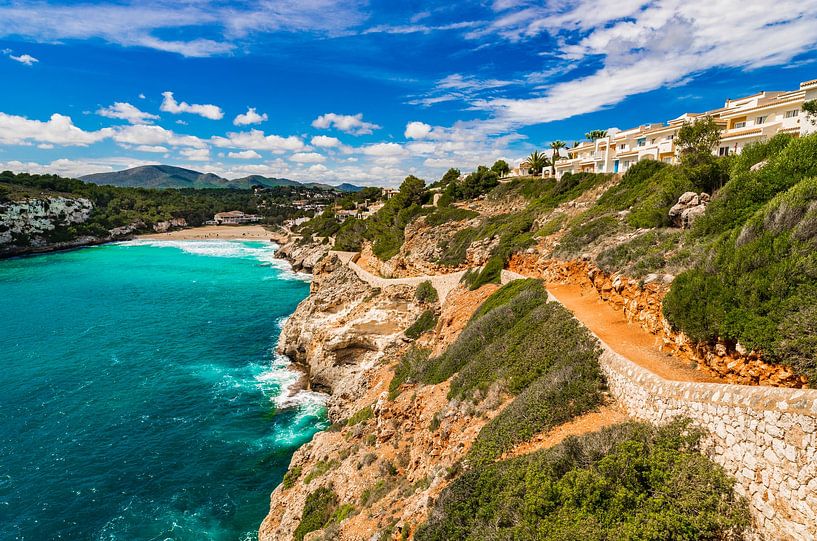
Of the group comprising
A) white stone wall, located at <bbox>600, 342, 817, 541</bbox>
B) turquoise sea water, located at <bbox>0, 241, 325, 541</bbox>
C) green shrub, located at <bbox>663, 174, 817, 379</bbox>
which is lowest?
turquoise sea water, located at <bbox>0, 241, 325, 541</bbox>

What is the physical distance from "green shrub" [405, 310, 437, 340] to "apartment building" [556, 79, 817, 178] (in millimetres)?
22578

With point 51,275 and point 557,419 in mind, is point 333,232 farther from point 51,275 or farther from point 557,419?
point 557,419

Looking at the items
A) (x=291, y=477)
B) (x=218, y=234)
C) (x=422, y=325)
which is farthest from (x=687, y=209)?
(x=218, y=234)

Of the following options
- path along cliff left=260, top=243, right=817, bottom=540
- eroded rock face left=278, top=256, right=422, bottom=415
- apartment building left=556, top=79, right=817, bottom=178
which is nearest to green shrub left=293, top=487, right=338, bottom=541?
path along cliff left=260, top=243, right=817, bottom=540

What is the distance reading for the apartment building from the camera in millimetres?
28578

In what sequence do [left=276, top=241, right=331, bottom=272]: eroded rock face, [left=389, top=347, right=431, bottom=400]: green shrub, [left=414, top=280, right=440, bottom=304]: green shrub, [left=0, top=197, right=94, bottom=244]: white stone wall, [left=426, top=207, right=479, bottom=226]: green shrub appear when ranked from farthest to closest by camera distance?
[left=0, top=197, right=94, bottom=244]: white stone wall, [left=276, top=241, right=331, bottom=272]: eroded rock face, [left=426, top=207, right=479, bottom=226]: green shrub, [left=414, top=280, right=440, bottom=304]: green shrub, [left=389, top=347, right=431, bottom=400]: green shrub

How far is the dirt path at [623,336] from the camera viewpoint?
11.2 meters

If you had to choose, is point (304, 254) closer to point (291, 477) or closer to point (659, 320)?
point (291, 477)

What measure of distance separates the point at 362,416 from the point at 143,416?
16984 millimetres

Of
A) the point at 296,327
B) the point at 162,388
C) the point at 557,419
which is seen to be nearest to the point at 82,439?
the point at 162,388

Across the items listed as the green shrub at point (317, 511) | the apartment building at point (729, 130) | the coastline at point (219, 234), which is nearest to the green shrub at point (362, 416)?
the green shrub at point (317, 511)

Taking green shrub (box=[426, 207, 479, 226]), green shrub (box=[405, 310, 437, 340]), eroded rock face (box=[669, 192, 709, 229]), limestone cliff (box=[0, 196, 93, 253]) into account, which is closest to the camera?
eroded rock face (box=[669, 192, 709, 229])

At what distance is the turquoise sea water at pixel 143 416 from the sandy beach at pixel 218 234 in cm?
7798

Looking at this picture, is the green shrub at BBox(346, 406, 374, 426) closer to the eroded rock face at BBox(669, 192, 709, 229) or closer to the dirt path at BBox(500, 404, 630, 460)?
the dirt path at BBox(500, 404, 630, 460)
